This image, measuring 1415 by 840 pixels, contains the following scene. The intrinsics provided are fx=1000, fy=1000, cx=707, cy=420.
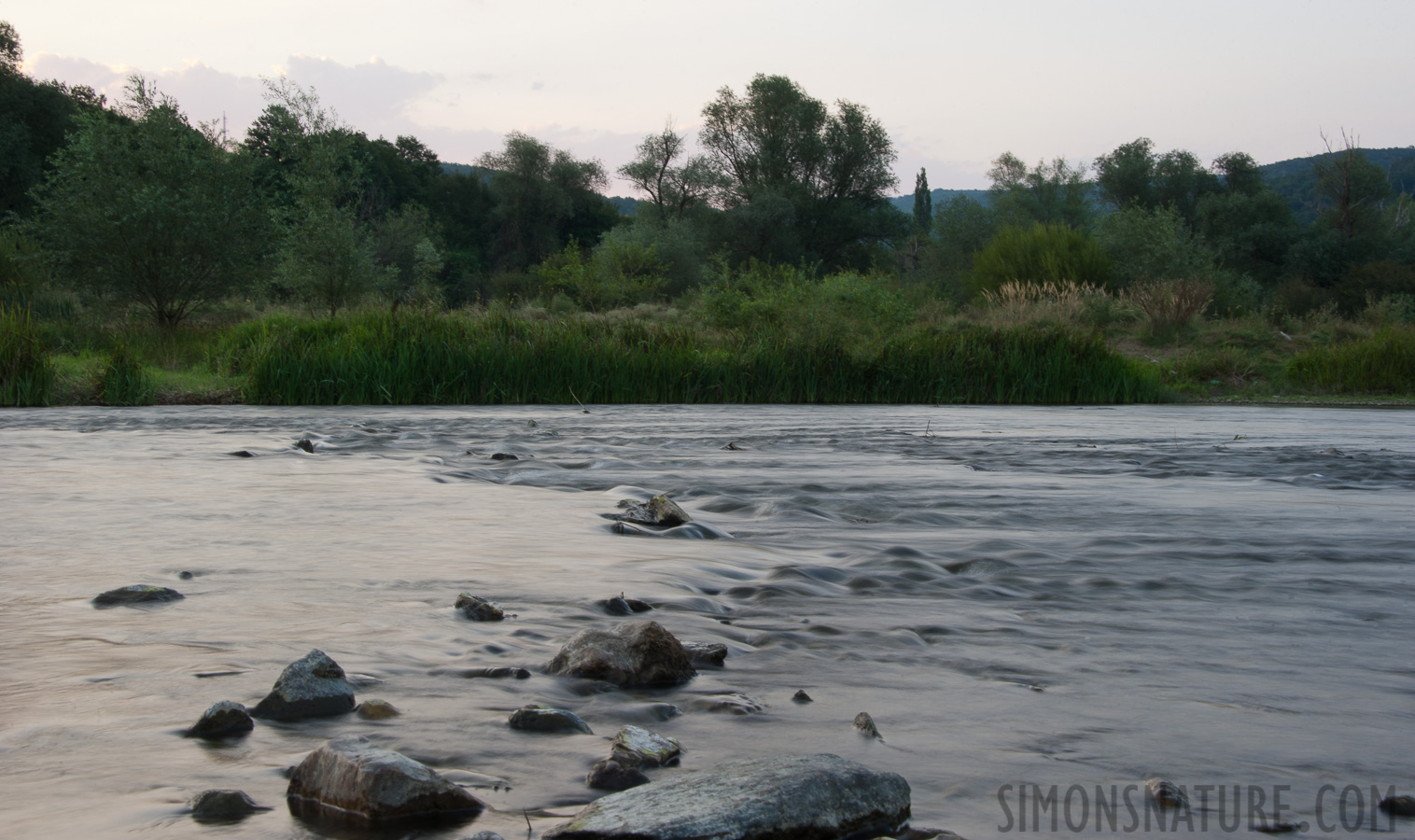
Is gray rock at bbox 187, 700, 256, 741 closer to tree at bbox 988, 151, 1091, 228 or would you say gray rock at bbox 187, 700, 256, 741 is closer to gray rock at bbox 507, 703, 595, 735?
gray rock at bbox 507, 703, 595, 735

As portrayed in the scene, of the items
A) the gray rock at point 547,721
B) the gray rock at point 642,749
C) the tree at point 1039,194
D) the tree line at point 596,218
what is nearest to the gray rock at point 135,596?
the gray rock at point 547,721

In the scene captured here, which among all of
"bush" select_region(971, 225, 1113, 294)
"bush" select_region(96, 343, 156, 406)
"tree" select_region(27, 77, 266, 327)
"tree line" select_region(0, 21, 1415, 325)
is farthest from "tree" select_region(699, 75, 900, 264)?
"bush" select_region(96, 343, 156, 406)

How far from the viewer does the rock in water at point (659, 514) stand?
418 cm

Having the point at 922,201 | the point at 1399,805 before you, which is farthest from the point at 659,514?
the point at 922,201

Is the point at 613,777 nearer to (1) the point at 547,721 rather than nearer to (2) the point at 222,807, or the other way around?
(1) the point at 547,721

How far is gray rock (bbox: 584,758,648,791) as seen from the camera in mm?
1473

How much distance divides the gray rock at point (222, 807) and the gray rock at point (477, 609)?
116 centimetres

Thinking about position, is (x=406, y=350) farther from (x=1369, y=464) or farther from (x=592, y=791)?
(x=592, y=791)

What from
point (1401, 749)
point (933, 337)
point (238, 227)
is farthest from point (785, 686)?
point (238, 227)

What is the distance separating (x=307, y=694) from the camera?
70.0 inches

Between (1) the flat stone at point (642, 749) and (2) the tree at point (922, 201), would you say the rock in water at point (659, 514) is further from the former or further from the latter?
(2) the tree at point (922, 201)

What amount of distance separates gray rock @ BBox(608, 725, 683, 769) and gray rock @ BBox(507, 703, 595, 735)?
0.11m

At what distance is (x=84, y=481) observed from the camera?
5.41 meters

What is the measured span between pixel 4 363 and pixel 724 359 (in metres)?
9.50
